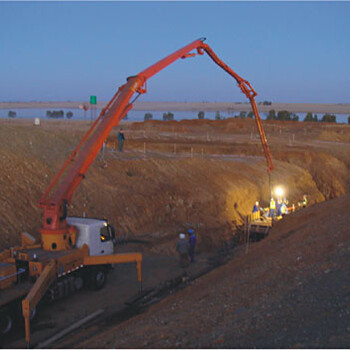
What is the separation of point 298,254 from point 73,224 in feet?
22.4

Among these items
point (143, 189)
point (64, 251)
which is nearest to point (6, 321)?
point (64, 251)

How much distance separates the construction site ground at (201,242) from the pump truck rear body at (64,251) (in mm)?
805

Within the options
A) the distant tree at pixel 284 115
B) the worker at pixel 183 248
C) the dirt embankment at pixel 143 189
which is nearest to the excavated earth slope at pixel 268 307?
the worker at pixel 183 248

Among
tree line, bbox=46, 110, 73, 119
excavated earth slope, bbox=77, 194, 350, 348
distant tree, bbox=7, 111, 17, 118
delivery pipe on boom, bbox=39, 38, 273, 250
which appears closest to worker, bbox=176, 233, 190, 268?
excavated earth slope, bbox=77, 194, 350, 348

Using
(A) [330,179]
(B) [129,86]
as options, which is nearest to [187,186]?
(B) [129,86]

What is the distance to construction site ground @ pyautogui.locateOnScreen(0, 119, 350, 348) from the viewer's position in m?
8.30

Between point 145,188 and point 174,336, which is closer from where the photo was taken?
point 174,336

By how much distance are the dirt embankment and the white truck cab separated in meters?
5.98

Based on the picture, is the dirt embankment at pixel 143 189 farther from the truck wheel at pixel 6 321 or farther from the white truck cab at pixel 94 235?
the truck wheel at pixel 6 321

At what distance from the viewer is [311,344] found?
6.38 meters

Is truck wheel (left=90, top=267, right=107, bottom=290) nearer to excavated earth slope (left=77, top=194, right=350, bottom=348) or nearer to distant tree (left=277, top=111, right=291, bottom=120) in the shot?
excavated earth slope (left=77, top=194, right=350, bottom=348)

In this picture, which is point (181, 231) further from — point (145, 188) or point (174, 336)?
point (174, 336)

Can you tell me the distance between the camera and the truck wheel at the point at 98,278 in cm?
1480

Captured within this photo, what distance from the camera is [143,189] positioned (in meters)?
26.7
